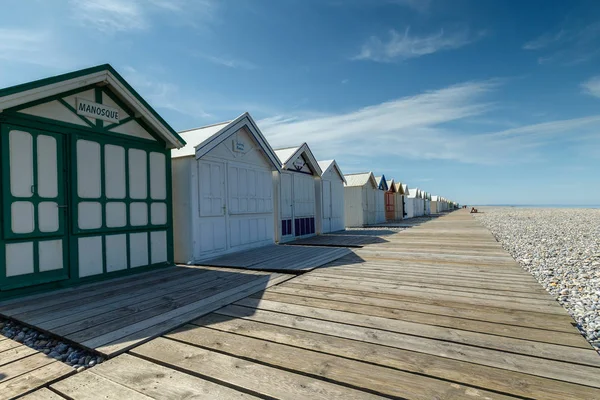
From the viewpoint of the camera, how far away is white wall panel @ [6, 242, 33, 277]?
440 cm

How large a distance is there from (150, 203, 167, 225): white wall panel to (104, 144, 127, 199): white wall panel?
686mm

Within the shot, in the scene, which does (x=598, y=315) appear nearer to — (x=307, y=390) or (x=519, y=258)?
(x=307, y=390)

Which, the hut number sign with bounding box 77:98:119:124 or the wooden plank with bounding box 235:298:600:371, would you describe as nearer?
the wooden plank with bounding box 235:298:600:371

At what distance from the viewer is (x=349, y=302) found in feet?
12.7

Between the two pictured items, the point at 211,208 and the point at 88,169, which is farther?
the point at 211,208

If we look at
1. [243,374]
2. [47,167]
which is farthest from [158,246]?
[243,374]

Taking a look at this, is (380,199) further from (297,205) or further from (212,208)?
(212,208)

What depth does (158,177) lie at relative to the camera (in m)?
6.54

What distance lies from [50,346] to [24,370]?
1.97 ft

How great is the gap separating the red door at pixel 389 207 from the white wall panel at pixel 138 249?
20.9m

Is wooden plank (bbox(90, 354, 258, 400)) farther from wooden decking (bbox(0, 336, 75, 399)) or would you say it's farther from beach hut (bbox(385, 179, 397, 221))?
beach hut (bbox(385, 179, 397, 221))

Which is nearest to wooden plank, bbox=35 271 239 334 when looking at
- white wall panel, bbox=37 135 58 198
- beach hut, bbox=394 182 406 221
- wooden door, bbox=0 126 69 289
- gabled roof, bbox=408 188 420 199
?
wooden door, bbox=0 126 69 289

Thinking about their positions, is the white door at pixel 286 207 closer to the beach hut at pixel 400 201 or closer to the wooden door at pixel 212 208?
the wooden door at pixel 212 208

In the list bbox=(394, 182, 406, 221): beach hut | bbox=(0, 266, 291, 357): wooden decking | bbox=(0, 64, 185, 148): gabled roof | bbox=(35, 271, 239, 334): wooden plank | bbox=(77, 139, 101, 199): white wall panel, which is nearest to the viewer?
bbox=(0, 266, 291, 357): wooden decking
